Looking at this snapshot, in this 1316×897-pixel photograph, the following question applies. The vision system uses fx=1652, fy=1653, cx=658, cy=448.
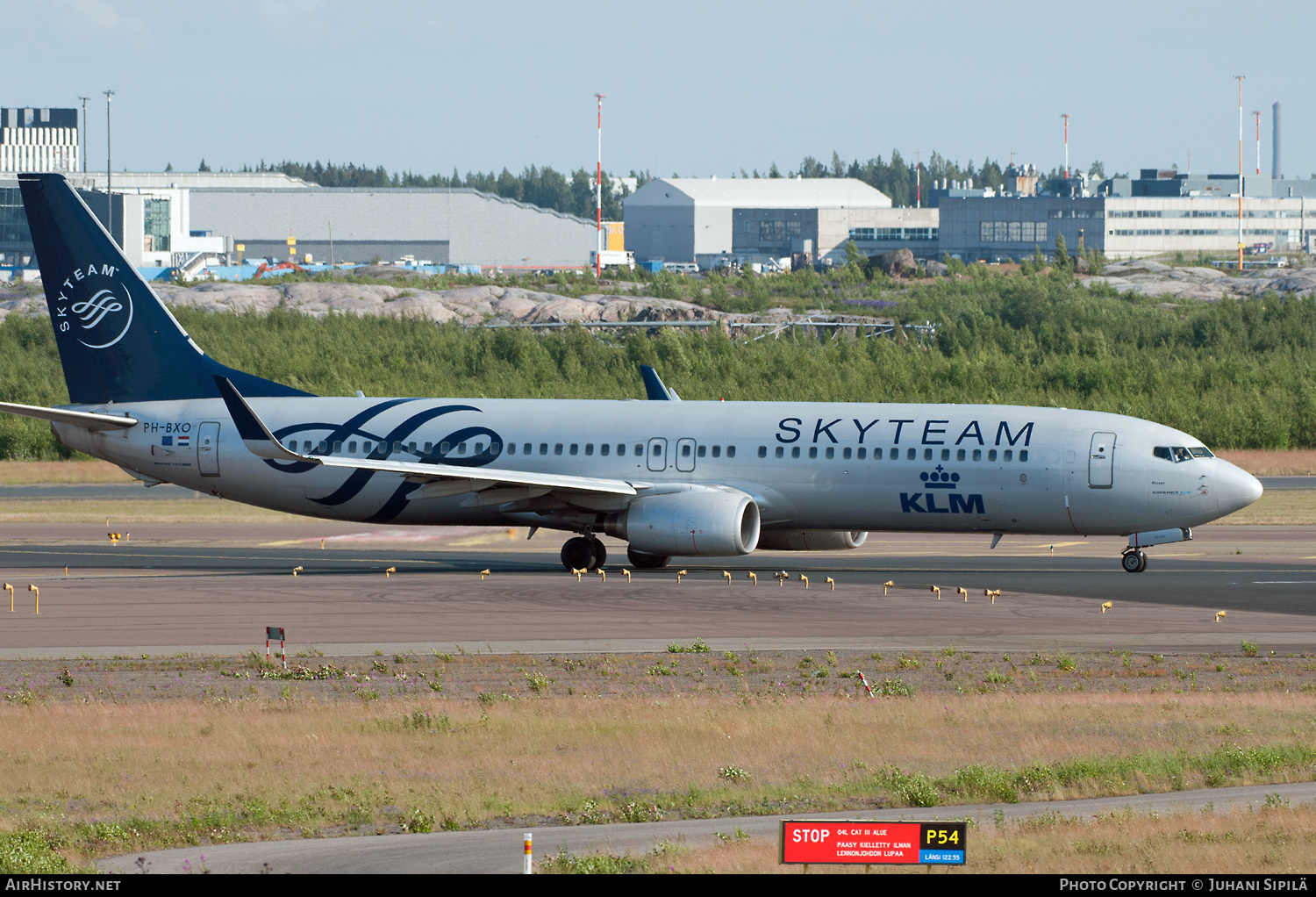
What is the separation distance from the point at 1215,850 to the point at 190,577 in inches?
1169

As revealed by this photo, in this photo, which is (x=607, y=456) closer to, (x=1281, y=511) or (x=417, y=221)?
(x=1281, y=511)

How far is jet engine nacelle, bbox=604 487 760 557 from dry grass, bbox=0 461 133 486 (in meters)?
34.4

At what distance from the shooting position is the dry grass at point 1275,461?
6975 cm

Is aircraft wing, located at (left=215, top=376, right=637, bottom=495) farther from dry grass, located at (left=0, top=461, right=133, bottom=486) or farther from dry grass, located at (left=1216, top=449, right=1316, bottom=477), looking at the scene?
dry grass, located at (left=1216, top=449, right=1316, bottom=477)

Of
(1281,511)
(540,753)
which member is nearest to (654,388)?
(1281,511)

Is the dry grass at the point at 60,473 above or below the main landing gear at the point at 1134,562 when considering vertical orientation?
below

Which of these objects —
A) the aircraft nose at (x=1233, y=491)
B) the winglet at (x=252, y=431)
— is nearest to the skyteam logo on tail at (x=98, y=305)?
the winglet at (x=252, y=431)

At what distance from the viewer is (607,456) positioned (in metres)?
43.0

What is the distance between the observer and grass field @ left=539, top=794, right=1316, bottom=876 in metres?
15.2

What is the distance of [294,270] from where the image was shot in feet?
509

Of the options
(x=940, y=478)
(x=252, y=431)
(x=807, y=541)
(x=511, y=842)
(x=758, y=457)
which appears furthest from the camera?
(x=807, y=541)

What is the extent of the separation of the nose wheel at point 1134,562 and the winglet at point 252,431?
2006cm

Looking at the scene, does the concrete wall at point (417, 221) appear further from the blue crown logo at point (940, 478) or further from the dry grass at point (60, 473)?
the blue crown logo at point (940, 478)

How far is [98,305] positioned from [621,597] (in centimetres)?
1864
